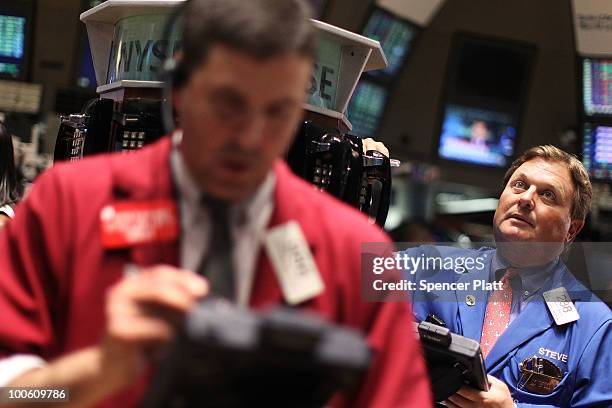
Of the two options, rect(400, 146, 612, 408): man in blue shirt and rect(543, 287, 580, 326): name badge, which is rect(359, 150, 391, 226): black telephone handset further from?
rect(543, 287, 580, 326): name badge

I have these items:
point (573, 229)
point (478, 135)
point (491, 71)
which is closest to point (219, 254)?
point (573, 229)

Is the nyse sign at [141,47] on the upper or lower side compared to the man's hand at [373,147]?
upper

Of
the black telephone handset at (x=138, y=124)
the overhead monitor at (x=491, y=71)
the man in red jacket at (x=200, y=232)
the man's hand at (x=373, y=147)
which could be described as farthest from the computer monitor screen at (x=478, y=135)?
the man in red jacket at (x=200, y=232)

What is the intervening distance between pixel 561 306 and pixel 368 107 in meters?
6.57

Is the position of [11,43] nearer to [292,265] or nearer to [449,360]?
[449,360]

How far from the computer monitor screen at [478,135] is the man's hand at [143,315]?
8.76 metres

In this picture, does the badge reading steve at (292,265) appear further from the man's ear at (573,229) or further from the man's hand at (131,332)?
the man's ear at (573,229)

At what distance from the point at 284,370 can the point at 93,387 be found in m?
0.24

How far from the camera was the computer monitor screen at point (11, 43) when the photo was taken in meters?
7.61

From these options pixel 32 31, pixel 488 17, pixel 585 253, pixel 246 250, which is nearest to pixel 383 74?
pixel 488 17

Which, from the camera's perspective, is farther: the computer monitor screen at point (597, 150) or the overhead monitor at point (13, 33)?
the computer monitor screen at point (597, 150)

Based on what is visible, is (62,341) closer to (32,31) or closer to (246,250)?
(246,250)

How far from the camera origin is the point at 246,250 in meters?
1.29

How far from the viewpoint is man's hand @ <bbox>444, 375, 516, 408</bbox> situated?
2727mm
